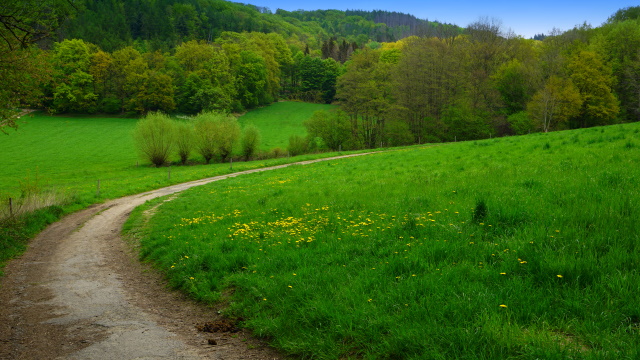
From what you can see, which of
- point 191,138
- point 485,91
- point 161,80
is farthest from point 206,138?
point 485,91

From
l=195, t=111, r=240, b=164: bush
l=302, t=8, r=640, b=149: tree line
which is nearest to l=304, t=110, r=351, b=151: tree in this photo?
l=302, t=8, r=640, b=149: tree line

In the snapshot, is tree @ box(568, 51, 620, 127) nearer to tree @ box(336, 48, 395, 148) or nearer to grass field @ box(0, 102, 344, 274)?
tree @ box(336, 48, 395, 148)

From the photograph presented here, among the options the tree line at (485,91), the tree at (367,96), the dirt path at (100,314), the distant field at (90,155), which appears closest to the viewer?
the dirt path at (100,314)

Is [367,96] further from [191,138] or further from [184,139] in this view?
[184,139]

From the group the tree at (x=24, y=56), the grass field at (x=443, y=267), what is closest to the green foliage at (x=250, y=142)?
the tree at (x=24, y=56)

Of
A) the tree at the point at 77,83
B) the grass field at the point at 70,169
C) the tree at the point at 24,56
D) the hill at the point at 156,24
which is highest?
the hill at the point at 156,24

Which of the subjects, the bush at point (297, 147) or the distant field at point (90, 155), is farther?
the bush at point (297, 147)

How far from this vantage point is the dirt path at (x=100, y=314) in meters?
6.05

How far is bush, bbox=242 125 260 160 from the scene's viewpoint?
59.0 m

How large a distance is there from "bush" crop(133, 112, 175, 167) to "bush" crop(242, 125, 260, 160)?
10762mm

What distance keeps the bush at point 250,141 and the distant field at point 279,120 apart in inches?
358

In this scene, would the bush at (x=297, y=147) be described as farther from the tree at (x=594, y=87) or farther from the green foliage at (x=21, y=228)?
the tree at (x=594, y=87)

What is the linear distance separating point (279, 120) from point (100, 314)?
296 ft

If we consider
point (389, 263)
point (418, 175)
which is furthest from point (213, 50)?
point (389, 263)
